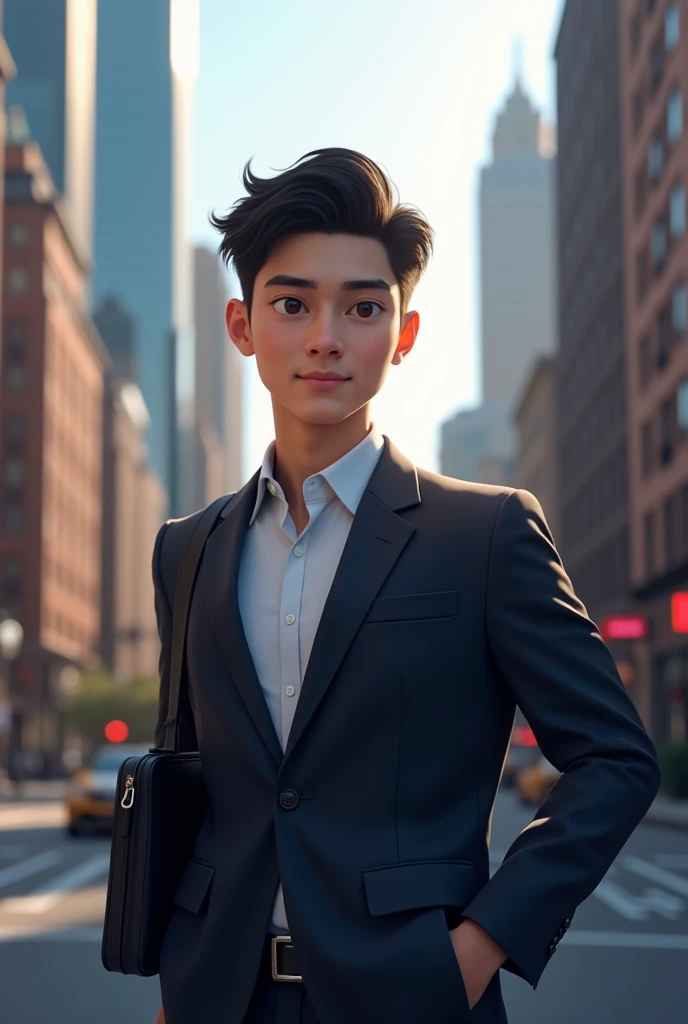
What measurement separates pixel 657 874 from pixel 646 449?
107 feet

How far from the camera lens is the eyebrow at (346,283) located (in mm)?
2428

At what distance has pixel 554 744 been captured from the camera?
2.30 meters

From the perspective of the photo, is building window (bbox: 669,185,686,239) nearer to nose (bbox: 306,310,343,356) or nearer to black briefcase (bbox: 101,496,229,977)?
nose (bbox: 306,310,343,356)

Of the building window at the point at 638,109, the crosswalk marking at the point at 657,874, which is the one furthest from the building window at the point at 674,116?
the crosswalk marking at the point at 657,874

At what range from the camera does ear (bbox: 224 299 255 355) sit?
2619mm

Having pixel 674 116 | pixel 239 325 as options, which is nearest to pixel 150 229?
pixel 674 116

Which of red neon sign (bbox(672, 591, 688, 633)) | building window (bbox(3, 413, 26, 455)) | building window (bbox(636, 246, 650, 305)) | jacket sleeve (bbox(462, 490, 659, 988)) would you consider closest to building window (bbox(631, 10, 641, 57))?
building window (bbox(636, 246, 650, 305))

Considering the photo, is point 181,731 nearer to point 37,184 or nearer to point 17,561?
point 17,561

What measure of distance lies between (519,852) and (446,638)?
359 mm

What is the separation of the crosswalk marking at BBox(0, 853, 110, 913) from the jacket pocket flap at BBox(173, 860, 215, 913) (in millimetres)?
9729

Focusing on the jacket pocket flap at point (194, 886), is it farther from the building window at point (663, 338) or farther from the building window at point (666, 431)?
the building window at point (663, 338)

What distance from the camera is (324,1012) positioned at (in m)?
2.14

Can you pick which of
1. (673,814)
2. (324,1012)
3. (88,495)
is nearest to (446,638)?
(324,1012)

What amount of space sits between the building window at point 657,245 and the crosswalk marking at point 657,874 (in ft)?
99.8
